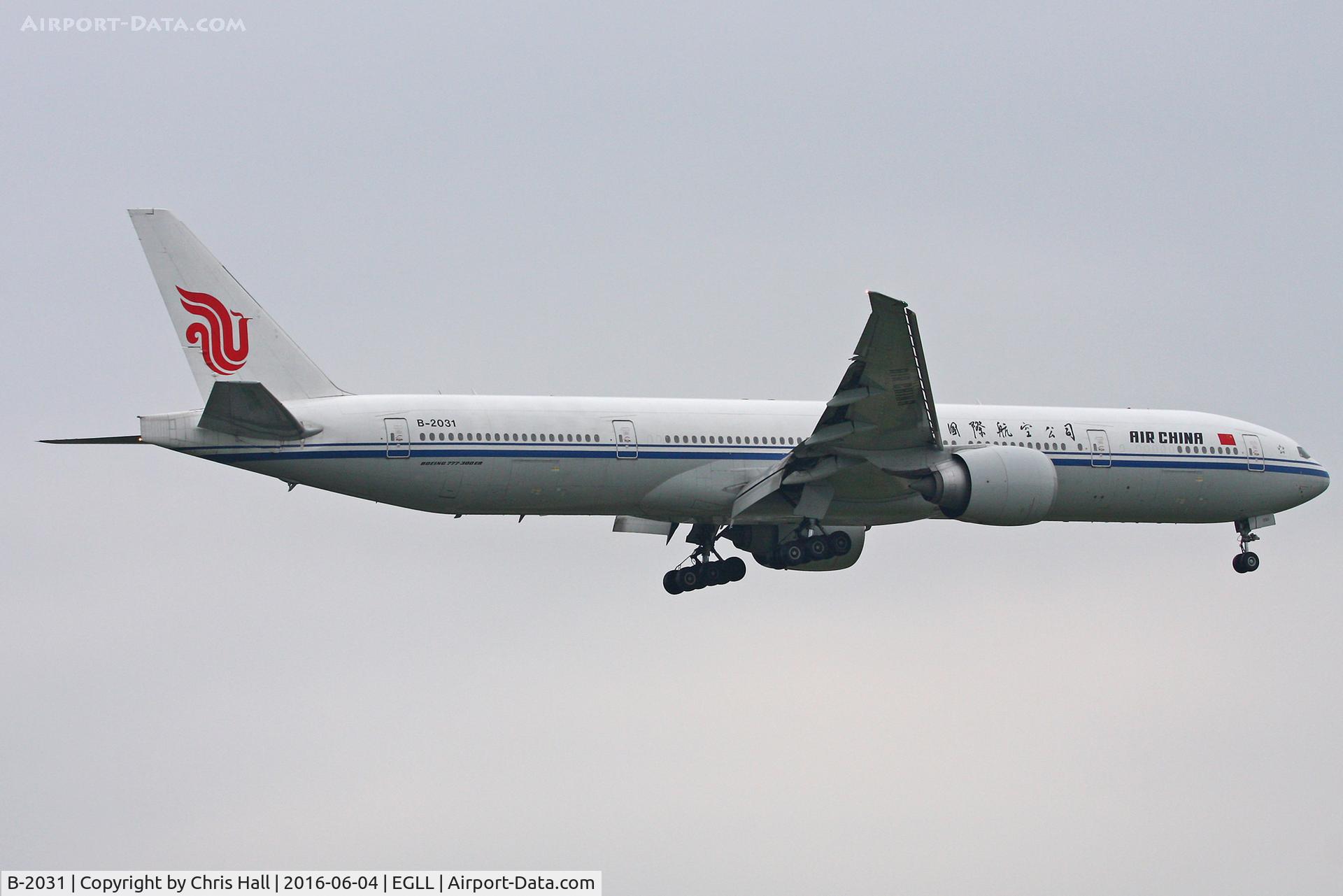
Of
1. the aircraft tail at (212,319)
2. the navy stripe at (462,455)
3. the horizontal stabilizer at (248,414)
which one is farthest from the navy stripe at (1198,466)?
the horizontal stabilizer at (248,414)

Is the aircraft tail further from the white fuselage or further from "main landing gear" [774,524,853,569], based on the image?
"main landing gear" [774,524,853,569]

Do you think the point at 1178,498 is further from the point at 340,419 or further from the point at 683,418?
the point at 340,419

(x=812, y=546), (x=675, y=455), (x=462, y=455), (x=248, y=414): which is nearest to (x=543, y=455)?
(x=462, y=455)

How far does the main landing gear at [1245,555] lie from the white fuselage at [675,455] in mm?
483

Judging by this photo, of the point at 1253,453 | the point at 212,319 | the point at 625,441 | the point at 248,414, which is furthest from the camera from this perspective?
the point at 1253,453

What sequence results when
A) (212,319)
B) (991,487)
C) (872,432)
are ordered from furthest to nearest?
(991,487) → (872,432) → (212,319)

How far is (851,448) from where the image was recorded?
31141 millimetres

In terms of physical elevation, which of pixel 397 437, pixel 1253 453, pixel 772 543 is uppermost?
pixel 1253 453

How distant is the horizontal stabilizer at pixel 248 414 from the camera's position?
91.0 ft

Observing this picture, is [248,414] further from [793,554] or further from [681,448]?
[793,554]

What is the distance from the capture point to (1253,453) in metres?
36.9

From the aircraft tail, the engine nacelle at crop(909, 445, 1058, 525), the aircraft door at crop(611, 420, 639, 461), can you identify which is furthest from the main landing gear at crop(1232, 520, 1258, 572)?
the aircraft tail

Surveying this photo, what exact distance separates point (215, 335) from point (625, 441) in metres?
7.43

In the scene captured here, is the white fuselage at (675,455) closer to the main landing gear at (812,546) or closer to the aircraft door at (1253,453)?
the aircraft door at (1253,453)
